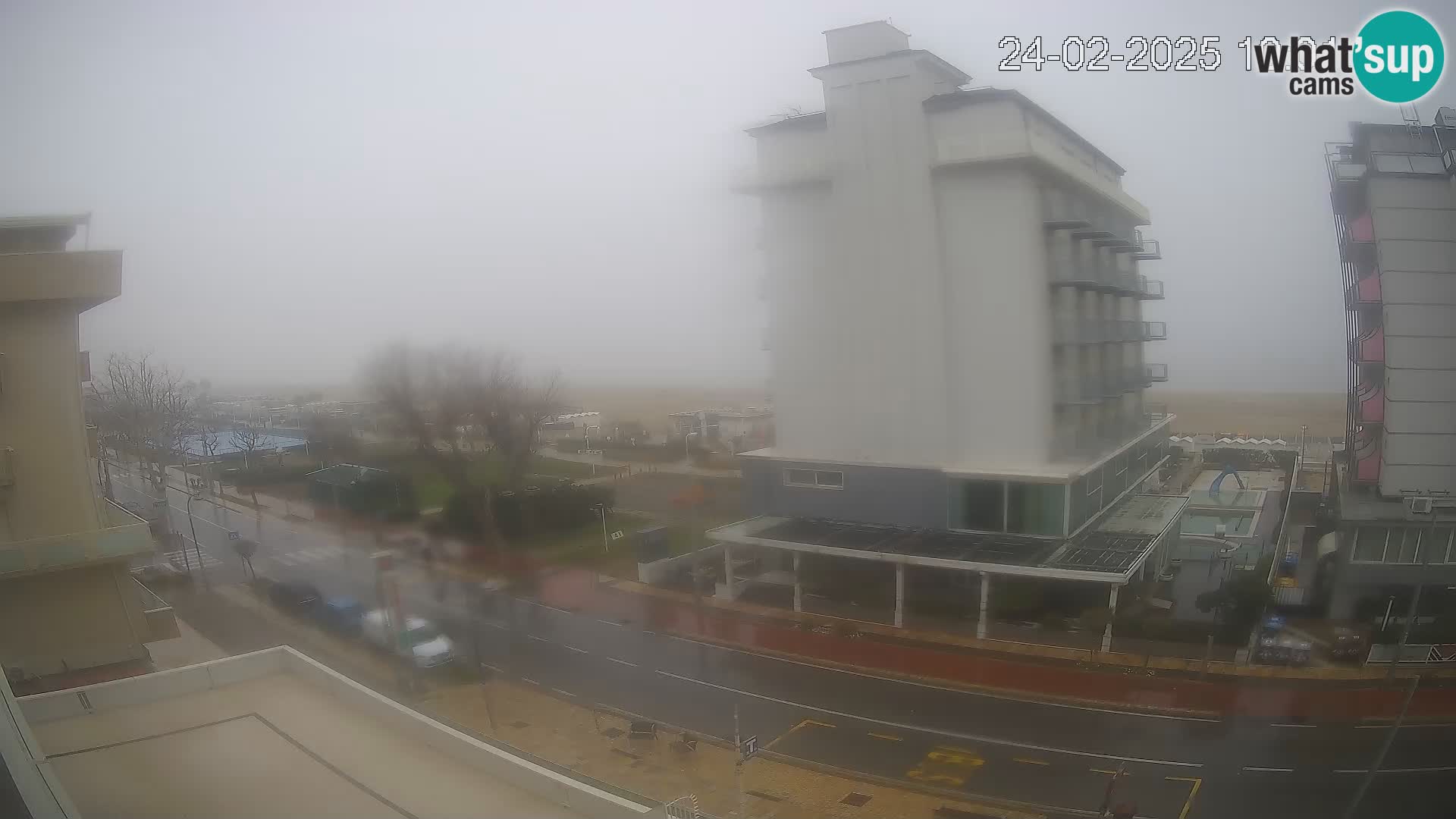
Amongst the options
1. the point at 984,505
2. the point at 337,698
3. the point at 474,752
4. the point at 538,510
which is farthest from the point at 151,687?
the point at 984,505

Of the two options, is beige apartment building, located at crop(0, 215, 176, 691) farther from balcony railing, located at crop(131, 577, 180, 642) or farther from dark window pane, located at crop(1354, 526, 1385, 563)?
dark window pane, located at crop(1354, 526, 1385, 563)

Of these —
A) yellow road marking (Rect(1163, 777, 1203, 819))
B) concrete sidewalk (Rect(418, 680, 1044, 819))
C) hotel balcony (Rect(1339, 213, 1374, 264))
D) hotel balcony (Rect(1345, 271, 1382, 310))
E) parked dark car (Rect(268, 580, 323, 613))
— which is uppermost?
hotel balcony (Rect(1339, 213, 1374, 264))

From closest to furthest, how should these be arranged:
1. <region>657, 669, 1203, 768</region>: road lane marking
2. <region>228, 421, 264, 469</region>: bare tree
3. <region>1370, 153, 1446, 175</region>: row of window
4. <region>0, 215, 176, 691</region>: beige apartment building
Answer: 1. <region>0, 215, 176, 691</region>: beige apartment building
2. <region>1370, 153, 1446, 175</region>: row of window
3. <region>657, 669, 1203, 768</region>: road lane marking
4. <region>228, 421, 264, 469</region>: bare tree

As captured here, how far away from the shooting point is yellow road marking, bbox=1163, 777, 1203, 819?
2578 millimetres

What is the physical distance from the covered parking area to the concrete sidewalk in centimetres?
138

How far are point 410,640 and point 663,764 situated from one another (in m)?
1.34

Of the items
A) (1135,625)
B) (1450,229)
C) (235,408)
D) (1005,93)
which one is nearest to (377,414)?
(235,408)

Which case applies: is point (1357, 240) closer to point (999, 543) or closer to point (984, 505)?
point (984, 505)

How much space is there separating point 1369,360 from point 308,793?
3.98m

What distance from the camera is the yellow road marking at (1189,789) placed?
2.58m

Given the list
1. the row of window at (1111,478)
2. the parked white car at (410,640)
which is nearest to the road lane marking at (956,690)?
the row of window at (1111,478)

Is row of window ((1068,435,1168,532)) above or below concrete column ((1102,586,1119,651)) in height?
above

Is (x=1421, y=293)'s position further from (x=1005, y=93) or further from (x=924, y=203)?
(x=924, y=203)

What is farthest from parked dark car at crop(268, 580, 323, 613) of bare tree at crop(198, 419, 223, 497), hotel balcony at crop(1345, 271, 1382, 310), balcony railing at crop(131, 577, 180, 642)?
hotel balcony at crop(1345, 271, 1382, 310)
